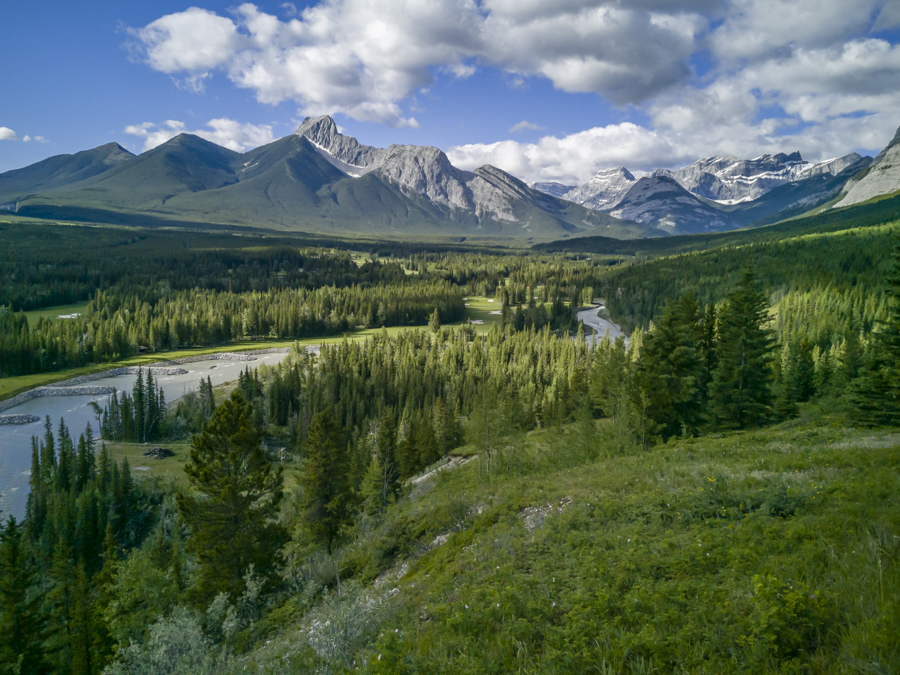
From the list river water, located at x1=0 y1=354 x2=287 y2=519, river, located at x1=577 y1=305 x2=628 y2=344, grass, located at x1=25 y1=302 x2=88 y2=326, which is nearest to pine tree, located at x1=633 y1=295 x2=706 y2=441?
river water, located at x1=0 y1=354 x2=287 y2=519

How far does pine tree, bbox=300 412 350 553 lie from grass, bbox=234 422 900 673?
12.9 meters

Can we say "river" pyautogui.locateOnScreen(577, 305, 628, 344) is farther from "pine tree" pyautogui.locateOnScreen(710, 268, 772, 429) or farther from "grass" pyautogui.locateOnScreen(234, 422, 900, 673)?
"grass" pyautogui.locateOnScreen(234, 422, 900, 673)

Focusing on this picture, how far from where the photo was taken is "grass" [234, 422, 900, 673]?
263 inches

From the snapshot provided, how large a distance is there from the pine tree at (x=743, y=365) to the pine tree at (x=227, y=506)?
105ft

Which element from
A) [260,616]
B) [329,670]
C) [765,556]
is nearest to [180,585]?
[260,616]

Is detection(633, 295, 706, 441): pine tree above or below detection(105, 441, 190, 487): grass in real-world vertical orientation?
above

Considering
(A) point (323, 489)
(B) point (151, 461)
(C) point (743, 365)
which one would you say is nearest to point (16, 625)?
(A) point (323, 489)

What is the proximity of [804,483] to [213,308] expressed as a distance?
586 feet

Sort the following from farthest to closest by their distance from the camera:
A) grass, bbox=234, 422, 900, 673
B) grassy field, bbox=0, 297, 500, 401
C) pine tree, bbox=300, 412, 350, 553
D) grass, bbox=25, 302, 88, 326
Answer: grass, bbox=25, 302, 88, 326 < grassy field, bbox=0, 297, 500, 401 < pine tree, bbox=300, 412, 350, 553 < grass, bbox=234, 422, 900, 673

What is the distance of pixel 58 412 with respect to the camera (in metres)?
93.1

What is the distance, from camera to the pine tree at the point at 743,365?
111 feet

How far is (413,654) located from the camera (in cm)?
846

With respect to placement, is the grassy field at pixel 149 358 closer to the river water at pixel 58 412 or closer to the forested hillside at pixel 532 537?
the river water at pixel 58 412

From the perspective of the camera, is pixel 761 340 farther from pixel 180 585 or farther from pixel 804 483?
pixel 180 585
